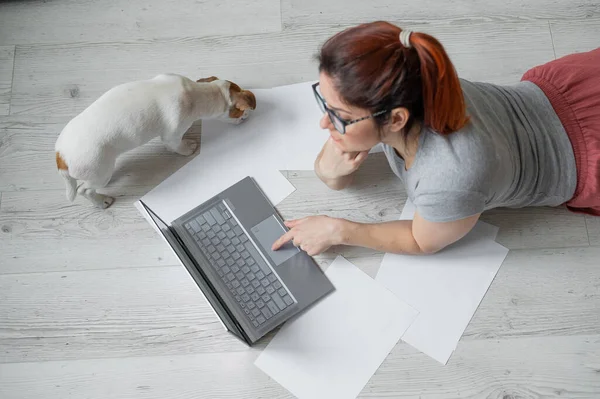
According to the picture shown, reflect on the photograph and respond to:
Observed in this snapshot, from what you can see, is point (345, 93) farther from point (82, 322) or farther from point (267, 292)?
point (82, 322)

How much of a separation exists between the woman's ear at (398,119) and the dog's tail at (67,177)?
0.72 m

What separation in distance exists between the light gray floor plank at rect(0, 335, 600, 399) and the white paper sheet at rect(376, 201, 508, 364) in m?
0.04

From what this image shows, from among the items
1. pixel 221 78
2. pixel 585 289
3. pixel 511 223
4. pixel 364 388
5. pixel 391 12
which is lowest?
pixel 364 388

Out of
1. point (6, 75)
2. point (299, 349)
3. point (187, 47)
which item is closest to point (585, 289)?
point (299, 349)

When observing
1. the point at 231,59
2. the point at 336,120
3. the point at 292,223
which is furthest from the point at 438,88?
the point at 231,59

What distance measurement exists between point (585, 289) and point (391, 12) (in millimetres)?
847

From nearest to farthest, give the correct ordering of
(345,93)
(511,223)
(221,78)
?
1. (345,93)
2. (511,223)
3. (221,78)

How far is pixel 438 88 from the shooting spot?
2.66ft

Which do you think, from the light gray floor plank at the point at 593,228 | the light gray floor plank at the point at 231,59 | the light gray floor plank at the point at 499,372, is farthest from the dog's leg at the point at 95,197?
the light gray floor plank at the point at 593,228

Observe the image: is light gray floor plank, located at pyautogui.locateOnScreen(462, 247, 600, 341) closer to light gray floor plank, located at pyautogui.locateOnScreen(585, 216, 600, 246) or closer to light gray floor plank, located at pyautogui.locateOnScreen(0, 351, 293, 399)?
light gray floor plank, located at pyautogui.locateOnScreen(585, 216, 600, 246)

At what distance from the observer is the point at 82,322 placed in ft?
4.33

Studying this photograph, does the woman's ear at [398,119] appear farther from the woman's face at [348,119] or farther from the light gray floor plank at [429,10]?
the light gray floor plank at [429,10]

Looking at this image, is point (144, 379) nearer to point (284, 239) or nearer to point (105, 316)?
point (105, 316)

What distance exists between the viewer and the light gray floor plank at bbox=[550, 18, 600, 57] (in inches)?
58.6
